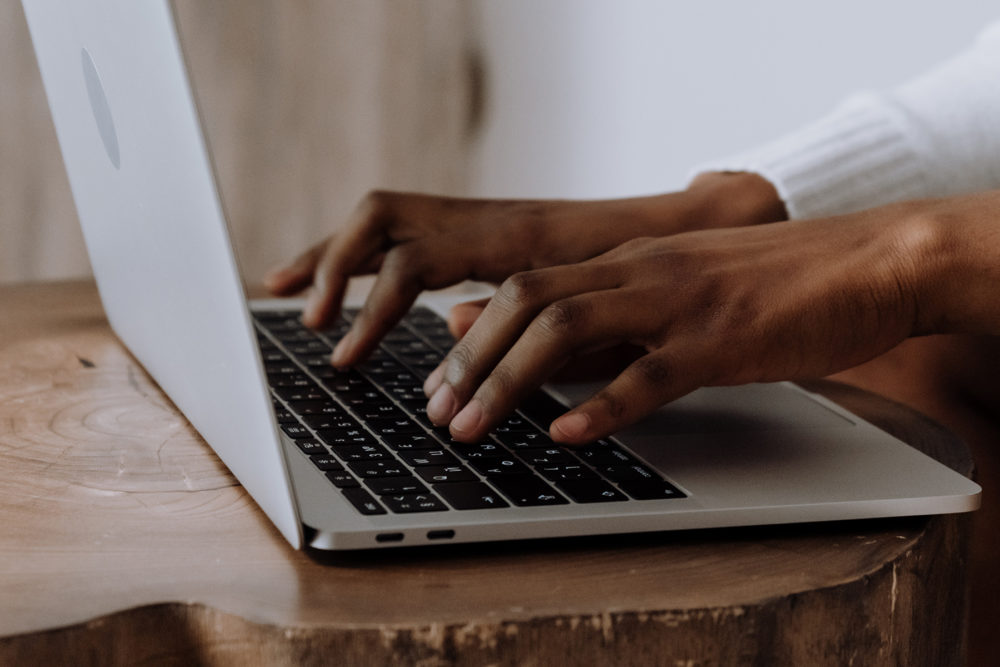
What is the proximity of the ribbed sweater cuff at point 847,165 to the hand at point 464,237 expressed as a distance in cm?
2

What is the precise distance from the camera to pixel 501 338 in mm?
550

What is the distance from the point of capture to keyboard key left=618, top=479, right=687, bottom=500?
47 centimetres

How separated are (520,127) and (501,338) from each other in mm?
1656

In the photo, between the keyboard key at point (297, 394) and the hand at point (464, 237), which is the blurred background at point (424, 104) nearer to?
the hand at point (464, 237)

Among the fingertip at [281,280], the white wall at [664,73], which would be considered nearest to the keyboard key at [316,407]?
the fingertip at [281,280]

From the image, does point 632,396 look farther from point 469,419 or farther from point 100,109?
point 100,109

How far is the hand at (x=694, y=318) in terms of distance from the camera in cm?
52

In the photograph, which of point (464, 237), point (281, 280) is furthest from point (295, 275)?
point (464, 237)

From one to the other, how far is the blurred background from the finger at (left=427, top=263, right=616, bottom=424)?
1.01m

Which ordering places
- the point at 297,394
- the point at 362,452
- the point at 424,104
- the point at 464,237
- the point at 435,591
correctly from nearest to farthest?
the point at 435,591 < the point at 362,452 < the point at 297,394 < the point at 464,237 < the point at 424,104

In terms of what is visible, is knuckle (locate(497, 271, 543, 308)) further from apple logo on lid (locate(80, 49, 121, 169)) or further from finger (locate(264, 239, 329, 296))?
finger (locate(264, 239, 329, 296))

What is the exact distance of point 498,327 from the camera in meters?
0.55

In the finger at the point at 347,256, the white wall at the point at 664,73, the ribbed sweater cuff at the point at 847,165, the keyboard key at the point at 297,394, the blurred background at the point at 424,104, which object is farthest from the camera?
the blurred background at the point at 424,104

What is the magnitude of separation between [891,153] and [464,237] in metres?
0.40
